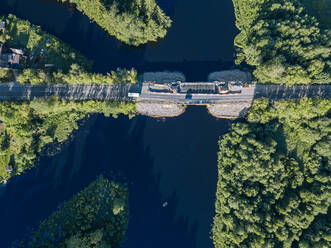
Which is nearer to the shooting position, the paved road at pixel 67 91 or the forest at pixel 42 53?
the paved road at pixel 67 91

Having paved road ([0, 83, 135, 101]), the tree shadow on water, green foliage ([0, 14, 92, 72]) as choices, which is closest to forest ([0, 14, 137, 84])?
green foliage ([0, 14, 92, 72])

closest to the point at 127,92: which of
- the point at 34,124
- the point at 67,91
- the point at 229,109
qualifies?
the point at 67,91

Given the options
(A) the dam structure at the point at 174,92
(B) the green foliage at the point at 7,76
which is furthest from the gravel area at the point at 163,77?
(B) the green foliage at the point at 7,76

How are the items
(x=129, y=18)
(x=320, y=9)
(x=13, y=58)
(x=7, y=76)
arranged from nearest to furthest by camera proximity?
(x=129, y=18) → (x=13, y=58) → (x=7, y=76) → (x=320, y=9)

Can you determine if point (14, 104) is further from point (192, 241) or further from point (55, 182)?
point (192, 241)

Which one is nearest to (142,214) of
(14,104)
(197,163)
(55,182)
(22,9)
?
(197,163)

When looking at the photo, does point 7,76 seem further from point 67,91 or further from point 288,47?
point 288,47

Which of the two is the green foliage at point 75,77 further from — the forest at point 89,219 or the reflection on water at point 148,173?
the forest at point 89,219
